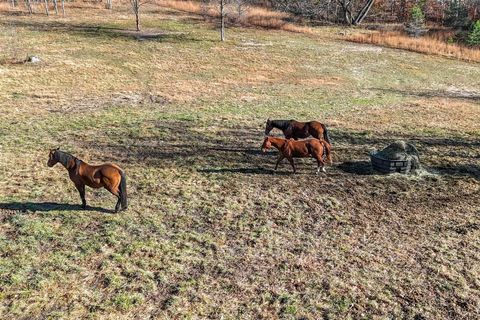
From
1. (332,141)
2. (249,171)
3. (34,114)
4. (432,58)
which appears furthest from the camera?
(432,58)

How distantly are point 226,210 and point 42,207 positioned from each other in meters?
4.30

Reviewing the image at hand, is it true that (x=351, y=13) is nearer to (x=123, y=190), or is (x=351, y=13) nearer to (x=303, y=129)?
(x=303, y=129)

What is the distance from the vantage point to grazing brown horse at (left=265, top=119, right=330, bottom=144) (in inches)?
545

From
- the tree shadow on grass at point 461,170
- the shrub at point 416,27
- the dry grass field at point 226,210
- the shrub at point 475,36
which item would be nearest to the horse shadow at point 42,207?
the dry grass field at point 226,210

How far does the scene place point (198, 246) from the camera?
28.7 ft

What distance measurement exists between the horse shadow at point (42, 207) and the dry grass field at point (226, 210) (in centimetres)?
4

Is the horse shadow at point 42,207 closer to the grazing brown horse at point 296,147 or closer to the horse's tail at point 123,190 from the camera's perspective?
the horse's tail at point 123,190

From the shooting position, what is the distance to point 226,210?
1034 centimetres

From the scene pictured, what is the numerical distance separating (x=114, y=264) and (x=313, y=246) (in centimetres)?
400

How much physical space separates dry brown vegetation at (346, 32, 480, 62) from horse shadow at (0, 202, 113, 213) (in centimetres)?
3871

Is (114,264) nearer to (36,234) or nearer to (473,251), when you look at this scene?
(36,234)

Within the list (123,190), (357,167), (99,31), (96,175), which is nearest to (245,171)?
(357,167)

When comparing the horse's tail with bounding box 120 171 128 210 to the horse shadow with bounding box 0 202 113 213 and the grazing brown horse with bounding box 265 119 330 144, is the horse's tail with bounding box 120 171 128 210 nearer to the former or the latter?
the horse shadow with bounding box 0 202 113 213

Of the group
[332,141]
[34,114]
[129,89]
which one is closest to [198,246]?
[332,141]
